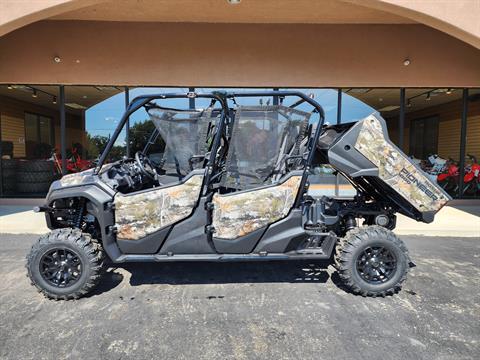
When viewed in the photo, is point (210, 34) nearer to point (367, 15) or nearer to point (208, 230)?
point (367, 15)

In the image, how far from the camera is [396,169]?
3256 mm

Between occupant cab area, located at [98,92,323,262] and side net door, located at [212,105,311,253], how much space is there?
1 cm

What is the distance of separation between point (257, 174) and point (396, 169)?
1455mm

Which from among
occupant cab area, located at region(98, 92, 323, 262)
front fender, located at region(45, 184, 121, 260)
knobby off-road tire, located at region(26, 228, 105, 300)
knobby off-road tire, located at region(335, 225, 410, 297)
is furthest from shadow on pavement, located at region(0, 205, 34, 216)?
knobby off-road tire, located at region(335, 225, 410, 297)

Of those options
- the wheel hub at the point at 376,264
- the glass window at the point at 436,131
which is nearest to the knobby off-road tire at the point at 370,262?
the wheel hub at the point at 376,264

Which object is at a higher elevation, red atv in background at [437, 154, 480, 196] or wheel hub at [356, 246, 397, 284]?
red atv in background at [437, 154, 480, 196]

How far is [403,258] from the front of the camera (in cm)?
330

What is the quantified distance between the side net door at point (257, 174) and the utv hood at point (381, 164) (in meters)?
0.46

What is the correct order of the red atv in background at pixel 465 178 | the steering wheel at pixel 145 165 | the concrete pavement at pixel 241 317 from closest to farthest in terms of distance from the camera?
the concrete pavement at pixel 241 317 → the steering wheel at pixel 145 165 → the red atv in background at pixel 465 178

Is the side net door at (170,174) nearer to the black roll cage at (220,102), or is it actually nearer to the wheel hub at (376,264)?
the black roll cage at (220,102)

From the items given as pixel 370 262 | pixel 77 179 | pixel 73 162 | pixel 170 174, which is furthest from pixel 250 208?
pixel 73 162

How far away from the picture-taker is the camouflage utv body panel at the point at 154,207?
3.17m

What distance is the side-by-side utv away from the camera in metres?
3.18

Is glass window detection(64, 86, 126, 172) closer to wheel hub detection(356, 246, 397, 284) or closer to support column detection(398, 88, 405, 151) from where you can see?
wheel hub detection(356, 246, 397, 284)
